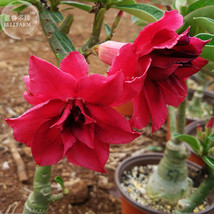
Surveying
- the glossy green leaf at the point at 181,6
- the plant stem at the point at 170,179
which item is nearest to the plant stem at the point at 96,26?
the glossy green leaf at the point at 181,6

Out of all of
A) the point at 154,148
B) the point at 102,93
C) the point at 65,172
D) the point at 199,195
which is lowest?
the point at 154,148

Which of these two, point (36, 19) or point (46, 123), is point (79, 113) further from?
point (36, 19)

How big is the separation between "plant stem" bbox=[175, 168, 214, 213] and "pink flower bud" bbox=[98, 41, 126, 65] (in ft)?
2.02

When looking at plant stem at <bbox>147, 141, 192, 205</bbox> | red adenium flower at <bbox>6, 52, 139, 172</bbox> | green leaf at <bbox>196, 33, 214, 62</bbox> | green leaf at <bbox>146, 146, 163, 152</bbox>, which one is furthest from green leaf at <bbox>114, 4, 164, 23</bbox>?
green leaf at <bbox>146, 146, 163, 152</bbox>

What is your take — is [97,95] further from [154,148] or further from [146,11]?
[154,148]

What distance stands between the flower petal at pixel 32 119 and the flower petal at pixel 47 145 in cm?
1

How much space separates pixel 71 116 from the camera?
1.49ft

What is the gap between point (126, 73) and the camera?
1.44ft

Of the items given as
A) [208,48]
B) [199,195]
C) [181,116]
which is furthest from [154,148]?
[208,48]

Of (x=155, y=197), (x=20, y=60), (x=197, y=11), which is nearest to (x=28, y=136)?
(x=197, y=11)

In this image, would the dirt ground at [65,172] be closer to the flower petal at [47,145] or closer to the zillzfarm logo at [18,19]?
the zillzfarm logo at [18,19]

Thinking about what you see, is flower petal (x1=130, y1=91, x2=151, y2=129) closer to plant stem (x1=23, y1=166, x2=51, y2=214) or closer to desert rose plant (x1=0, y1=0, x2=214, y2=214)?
desert rose plant (x1=0, y1=0, x2=214, y2=214)

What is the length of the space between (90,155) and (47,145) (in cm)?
7

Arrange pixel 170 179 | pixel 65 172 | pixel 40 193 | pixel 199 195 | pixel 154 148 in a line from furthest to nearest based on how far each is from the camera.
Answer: pixel 154 148, pixel 65 172, pixel 170 179, pixel 199 195, pixel 40 193
